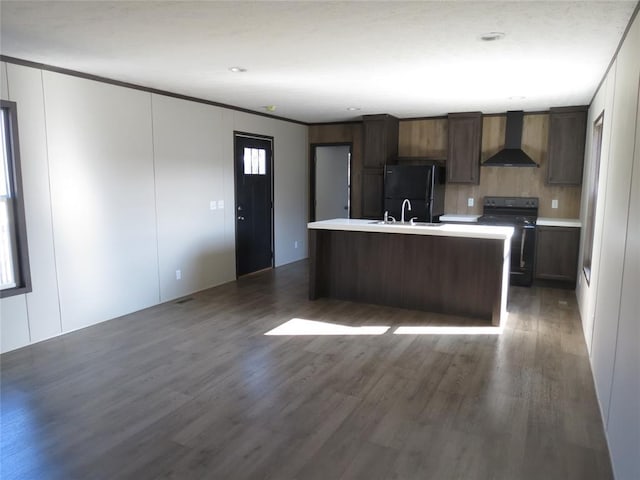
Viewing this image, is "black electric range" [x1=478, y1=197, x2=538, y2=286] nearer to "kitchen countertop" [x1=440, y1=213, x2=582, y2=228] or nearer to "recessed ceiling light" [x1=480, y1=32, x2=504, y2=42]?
"kitchen countertop" [x1=440, y1=213, x2=582, y2=228]

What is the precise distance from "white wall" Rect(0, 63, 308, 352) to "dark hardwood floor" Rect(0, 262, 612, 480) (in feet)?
1.28

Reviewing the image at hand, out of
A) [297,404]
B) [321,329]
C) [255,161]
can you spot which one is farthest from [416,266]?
[255,161]

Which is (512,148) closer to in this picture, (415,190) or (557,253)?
(415,190)

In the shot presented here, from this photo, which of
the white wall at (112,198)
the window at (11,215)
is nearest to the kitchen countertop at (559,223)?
the white wall at (112,198)

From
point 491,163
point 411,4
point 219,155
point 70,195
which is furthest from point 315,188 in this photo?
point 411,4

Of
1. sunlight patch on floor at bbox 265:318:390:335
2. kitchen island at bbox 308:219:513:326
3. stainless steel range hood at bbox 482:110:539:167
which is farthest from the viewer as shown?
stainless steel range hood at bbox 482:110:539:167

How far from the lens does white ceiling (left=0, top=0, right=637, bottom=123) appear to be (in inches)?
101

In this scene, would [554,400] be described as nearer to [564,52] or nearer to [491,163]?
[564,52]

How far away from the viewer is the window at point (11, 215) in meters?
3.66

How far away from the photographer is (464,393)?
3.05 m

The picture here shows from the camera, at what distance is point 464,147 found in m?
6.65

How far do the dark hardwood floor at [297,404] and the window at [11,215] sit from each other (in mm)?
621

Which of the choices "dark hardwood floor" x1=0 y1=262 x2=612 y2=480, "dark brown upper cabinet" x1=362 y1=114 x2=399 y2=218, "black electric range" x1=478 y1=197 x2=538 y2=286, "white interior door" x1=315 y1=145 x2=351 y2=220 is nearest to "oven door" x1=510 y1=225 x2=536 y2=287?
"black electric range" x1=478 y1=197 x2=538 y2=286

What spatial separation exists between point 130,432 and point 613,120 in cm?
385
